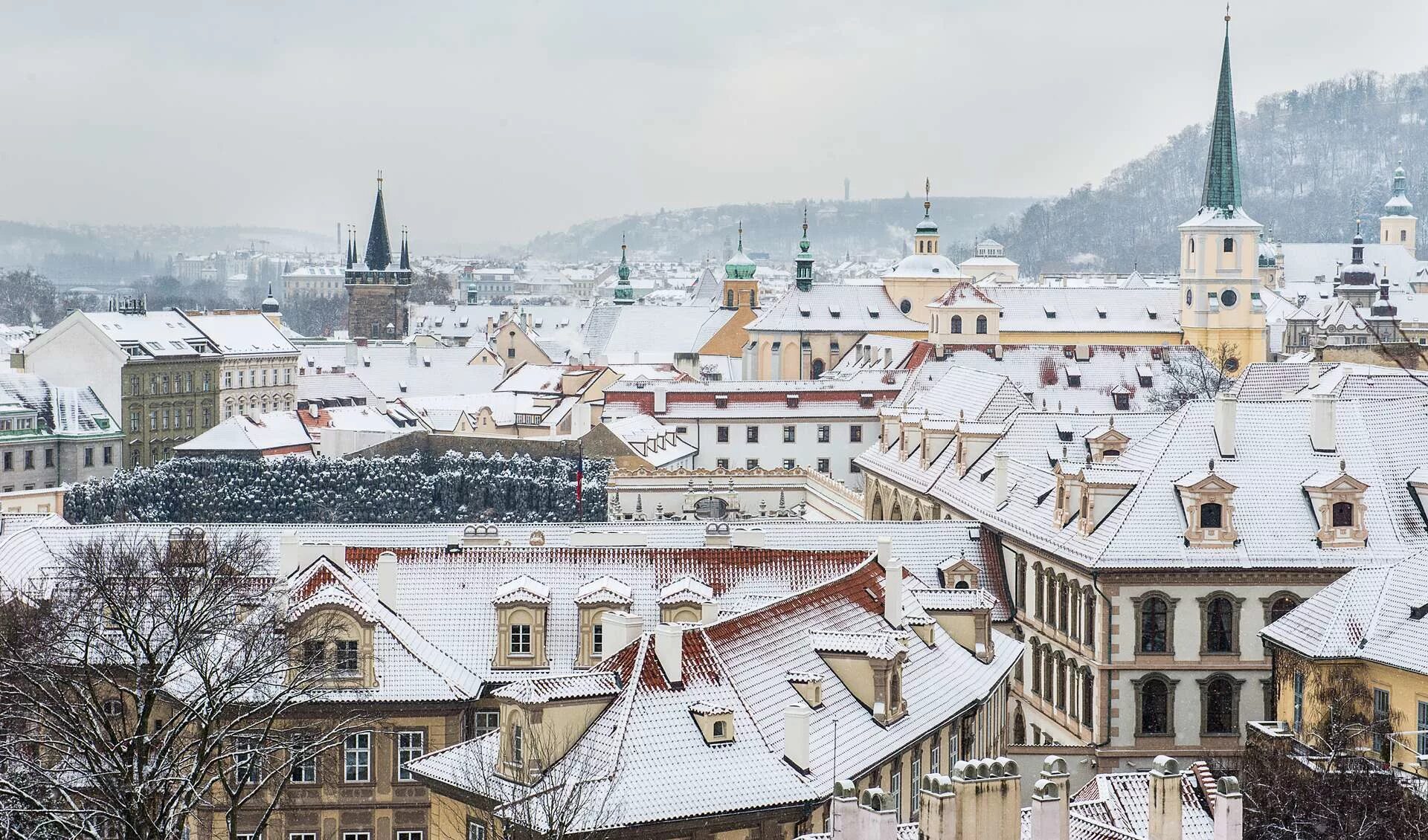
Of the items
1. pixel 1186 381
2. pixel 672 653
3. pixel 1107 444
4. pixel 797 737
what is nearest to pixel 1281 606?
pixel 1107 444

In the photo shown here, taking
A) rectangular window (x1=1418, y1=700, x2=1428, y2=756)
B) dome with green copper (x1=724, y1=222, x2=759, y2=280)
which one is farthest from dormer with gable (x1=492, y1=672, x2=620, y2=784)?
dome with green copper (x1=724, y1=222, x2=759, y2=280)

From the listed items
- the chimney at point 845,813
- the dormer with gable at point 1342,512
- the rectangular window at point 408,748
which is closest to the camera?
the chimney at point 845,813

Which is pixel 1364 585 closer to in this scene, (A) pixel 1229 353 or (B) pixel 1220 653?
(B) pixel 1220 653

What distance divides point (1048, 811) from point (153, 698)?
1444 cm

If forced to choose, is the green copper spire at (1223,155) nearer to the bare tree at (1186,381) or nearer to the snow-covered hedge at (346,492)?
the bare tree at (1186,381)

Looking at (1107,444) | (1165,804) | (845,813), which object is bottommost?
(1165,804)

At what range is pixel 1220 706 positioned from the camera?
163ft

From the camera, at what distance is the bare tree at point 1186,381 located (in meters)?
94.8

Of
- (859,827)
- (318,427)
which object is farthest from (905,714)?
(318,427)

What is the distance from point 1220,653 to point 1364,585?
32.0 feet

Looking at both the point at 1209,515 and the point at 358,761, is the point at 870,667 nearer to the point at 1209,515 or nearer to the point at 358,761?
the point at 358,761

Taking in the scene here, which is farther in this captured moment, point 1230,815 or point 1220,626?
point 1220,626

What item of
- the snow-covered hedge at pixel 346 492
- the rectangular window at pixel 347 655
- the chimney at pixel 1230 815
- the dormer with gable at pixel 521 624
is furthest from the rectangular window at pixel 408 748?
the snow-covered hedge at pixel 346 492

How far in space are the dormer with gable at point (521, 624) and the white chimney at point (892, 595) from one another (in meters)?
6.67
